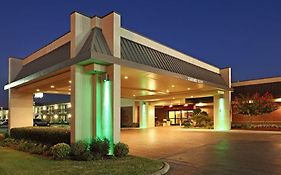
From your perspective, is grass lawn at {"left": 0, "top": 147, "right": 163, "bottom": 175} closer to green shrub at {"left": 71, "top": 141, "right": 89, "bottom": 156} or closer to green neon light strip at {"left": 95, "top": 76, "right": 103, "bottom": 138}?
green shrub at {"left": 71, "top": 141, "right": 89, "bottom": 156}

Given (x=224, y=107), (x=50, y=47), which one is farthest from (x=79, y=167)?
(x=224, y=107)

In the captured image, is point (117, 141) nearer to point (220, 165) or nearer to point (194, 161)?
point (194, 161)

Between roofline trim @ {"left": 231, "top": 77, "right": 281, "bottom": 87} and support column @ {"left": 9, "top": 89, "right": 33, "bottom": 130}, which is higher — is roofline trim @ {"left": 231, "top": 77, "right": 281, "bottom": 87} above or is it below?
above

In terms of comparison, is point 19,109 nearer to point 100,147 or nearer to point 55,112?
point 100,147

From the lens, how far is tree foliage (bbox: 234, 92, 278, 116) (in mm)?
29234

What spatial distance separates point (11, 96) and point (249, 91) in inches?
994

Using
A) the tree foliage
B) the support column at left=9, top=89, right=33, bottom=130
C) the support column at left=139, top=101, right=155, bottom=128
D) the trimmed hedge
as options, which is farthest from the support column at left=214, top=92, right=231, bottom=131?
the trimmed hedge

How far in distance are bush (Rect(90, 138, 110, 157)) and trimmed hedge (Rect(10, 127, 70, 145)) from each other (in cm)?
180

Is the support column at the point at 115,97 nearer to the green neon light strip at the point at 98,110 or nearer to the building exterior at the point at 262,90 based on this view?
the green neon light strip at the point at 98,110

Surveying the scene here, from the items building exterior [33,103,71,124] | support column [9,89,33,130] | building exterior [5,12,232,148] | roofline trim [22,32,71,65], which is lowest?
building exterior [33,103,71,124]

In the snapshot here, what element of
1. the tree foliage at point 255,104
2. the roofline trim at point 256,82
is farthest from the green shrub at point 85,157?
the roofline trim at point 256,82

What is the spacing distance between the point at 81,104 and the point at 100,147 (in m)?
2.30

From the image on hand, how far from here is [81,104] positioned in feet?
42.3

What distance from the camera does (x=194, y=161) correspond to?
11375 mm
